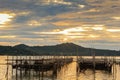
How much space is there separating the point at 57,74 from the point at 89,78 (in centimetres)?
798

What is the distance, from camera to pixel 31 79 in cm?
8062

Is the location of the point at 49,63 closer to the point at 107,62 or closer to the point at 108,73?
the point at 107,62

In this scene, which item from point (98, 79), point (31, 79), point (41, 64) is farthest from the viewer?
point (98, 79)

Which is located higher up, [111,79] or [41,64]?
[41,64]

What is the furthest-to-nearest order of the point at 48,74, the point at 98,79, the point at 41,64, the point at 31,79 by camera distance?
the point at 48,74, the point at 98,79, the point at 31,79, the point at 41,64

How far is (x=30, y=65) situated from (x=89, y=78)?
68.4 ft

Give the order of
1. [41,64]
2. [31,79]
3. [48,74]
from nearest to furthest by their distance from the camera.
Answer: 1. [41,64]
2. [31,79]
3. [48,74]

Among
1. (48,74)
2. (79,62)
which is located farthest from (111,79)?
(48,74)

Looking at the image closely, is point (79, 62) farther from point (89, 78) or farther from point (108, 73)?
point (108, 73)

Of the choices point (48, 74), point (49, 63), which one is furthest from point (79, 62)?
point (48, 74)

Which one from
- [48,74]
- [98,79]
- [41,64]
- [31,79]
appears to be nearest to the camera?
[41,64]

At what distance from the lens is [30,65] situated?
74.2 m

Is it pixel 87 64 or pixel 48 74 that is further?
pixel 48 74

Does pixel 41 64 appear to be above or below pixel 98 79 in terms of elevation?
above
